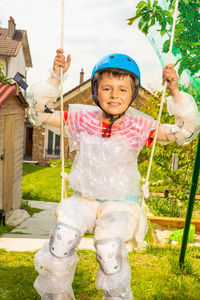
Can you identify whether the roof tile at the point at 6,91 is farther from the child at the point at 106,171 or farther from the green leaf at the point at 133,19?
the child at the point at 106,171

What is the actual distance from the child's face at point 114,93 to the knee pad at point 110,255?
2.91 ft

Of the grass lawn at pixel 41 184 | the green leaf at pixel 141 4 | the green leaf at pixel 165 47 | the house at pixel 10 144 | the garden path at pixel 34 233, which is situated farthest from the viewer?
the grass lawn at pixel 41 184

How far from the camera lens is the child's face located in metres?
2.33

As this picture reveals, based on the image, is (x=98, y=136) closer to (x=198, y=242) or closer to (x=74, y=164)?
(x=74, y=164)

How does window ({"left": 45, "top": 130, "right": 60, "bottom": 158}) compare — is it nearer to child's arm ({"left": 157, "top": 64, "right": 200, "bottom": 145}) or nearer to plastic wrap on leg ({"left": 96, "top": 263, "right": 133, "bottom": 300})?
child's arm ({"left": 157, "top": 64, "right": 200, "bottom": 145})

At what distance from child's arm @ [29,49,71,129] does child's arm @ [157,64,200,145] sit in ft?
2.44

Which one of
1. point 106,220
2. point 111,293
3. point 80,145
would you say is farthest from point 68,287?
point 80,145

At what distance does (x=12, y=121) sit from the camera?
331 inches

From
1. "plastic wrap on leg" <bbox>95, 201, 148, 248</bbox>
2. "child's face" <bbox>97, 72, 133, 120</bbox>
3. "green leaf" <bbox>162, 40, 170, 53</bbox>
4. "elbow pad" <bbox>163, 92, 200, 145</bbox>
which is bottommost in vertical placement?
"plastic wrap on leg" <bbox>95, 201, 148, 248</bbox>

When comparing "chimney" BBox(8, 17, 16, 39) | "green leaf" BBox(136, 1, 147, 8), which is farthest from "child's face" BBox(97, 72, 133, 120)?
"chimney" BBox(8, 17, 16, 39)

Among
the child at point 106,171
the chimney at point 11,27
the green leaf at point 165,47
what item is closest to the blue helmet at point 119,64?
the child at point 106,171

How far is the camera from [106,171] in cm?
231

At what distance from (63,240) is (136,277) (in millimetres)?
2295

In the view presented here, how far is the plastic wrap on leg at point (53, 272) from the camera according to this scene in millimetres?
2100
